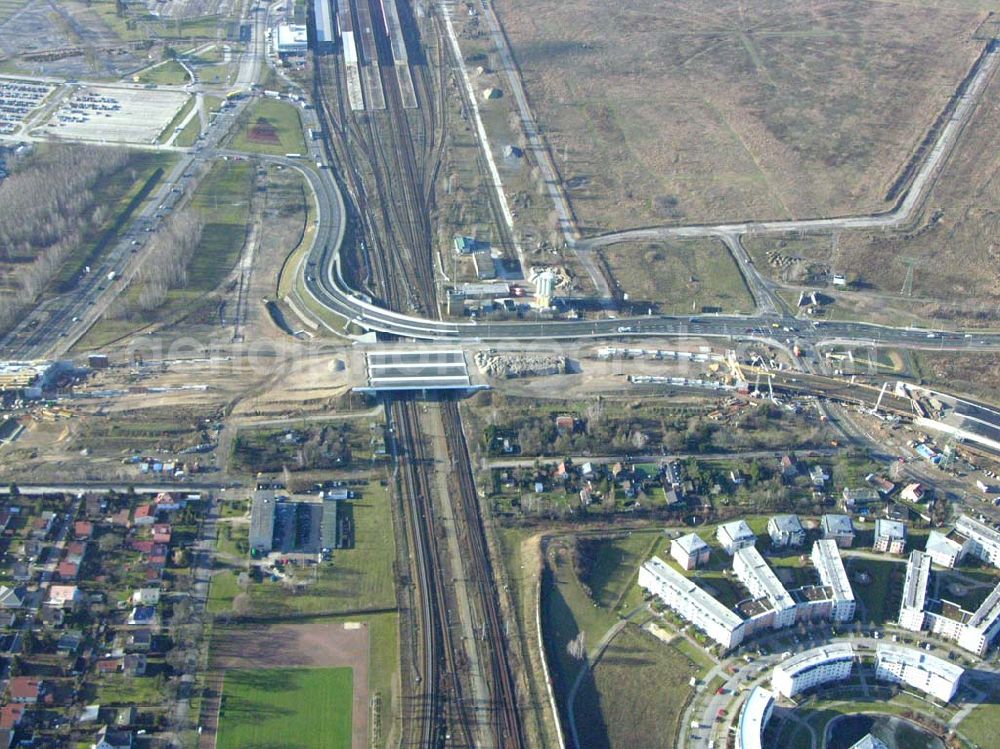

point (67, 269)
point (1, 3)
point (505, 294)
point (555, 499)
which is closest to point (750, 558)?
point (555, 499)

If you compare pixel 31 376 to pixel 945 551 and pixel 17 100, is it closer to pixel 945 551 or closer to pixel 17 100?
pixel 17 100

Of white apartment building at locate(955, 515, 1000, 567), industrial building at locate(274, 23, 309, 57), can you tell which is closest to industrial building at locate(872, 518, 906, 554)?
white apartment building at locate(955, 515, 1000, 567)

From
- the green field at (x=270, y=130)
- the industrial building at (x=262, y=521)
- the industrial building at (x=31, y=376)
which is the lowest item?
the industrial building at (x=262, y=521)

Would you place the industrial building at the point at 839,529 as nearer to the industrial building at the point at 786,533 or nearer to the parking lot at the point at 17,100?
the industrial building at the point at 786,533

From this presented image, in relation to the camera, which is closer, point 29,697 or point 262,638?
point 29,697

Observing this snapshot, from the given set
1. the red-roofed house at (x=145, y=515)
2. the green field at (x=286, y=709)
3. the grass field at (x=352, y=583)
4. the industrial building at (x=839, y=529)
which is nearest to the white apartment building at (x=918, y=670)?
the industrial building at (x=839, y=529)

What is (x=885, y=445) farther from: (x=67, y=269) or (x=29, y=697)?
(x=67, y=269)

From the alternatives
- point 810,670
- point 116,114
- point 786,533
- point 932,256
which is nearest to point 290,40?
point 116,114
